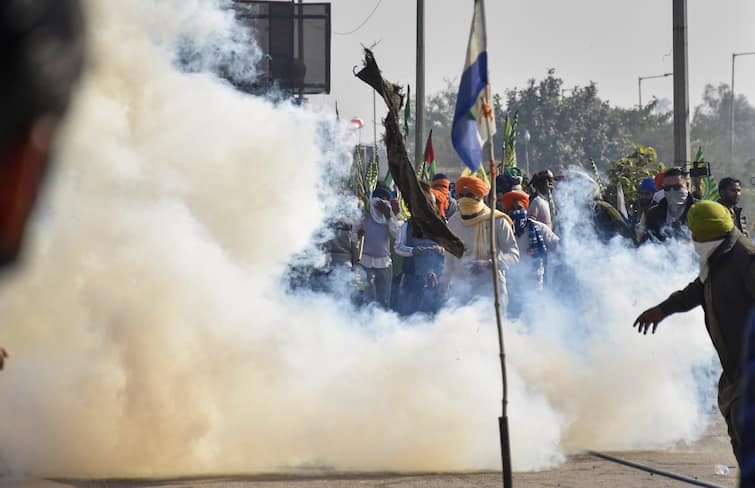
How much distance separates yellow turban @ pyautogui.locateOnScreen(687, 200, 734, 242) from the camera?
582 centimetres

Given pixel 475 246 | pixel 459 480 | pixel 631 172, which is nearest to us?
pixel 459 480

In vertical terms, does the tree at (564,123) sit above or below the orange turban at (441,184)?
above

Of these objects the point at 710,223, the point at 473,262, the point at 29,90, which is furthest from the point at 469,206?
the point at 29,90

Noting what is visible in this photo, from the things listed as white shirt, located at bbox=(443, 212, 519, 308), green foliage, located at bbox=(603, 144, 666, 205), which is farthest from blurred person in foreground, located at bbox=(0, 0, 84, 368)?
green foliage, located at bbox=(603, 144, 666, 205)

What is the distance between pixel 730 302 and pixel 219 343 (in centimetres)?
328

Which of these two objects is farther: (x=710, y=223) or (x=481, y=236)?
(x=481, y=236)

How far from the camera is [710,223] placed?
19.1ft

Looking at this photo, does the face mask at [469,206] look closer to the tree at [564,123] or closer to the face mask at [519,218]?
the face mask at [519,218]

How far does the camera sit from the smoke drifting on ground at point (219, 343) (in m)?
7.28

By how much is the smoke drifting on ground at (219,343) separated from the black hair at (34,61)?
21.0 feet

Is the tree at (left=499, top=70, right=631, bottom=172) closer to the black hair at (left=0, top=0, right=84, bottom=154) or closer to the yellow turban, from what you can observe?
the yellow turban

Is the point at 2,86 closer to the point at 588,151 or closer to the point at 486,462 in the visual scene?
the point at 486,462

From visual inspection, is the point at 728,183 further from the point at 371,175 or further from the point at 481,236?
the point at 371,175

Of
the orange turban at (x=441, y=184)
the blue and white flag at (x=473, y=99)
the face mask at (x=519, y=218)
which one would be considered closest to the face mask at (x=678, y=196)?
the face mask at (x=519, y=218)
